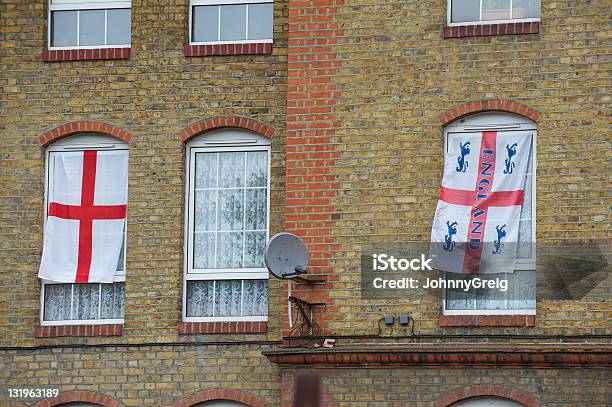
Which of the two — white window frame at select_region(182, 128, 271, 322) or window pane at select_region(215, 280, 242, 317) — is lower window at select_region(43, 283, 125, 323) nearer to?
white window frame at select_region(182, 128, 271, 322)

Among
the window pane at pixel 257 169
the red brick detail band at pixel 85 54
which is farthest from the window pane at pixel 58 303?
the red brick detail band at pixel 85 54

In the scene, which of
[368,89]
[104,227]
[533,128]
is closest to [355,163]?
[368,89]

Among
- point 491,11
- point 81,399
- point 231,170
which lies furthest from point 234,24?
point 81,399

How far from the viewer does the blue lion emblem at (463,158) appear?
2028 centimetres

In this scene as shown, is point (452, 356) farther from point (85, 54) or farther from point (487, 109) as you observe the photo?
point (85, 54)

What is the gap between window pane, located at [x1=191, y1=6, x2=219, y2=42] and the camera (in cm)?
2195

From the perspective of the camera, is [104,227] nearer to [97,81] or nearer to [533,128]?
[97,81]

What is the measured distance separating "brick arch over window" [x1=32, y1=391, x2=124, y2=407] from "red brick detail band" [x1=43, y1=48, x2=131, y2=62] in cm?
465

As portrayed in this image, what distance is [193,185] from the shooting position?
21.7 meters

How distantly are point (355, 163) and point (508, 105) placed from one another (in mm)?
2099

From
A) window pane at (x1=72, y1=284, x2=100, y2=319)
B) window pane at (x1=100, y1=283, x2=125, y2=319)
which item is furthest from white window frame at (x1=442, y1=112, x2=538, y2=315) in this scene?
window pane at (x1=72, y1=284, x2=100, y2=319)

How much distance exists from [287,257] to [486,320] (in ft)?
8.57

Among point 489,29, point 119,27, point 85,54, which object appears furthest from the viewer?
point 119,27

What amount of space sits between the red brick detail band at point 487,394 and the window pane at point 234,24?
5.86 m
